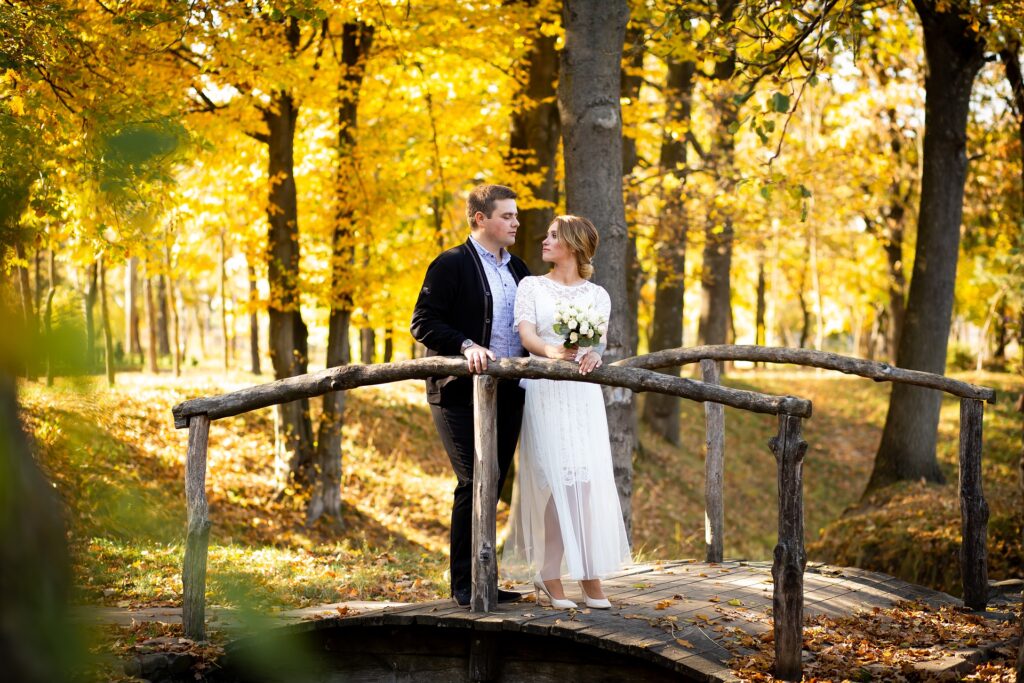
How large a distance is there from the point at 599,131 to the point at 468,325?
3.11 metres

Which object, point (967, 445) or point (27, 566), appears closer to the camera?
point (27, 566)

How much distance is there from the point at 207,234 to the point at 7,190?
17290 mm

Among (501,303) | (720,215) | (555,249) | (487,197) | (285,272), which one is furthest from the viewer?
A: (720,215)

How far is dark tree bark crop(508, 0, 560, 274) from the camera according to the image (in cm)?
1311

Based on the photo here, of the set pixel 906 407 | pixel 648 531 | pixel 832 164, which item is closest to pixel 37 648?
pixel 906 407

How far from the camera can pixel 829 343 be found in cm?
6241

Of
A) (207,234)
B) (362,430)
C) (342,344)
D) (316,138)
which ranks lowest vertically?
(362,430)

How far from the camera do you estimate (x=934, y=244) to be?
41.5ft

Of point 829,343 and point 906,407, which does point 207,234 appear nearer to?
point 906,407

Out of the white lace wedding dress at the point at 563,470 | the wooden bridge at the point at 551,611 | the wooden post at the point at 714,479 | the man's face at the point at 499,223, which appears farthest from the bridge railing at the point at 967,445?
the man's face at the point at 499,223

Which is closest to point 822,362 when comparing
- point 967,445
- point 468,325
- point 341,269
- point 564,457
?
point 967,445

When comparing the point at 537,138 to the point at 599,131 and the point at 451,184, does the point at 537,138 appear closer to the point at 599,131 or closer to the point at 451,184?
the point at 451,184

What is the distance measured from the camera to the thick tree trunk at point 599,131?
8352 millimetres

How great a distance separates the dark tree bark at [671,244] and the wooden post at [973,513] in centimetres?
844
